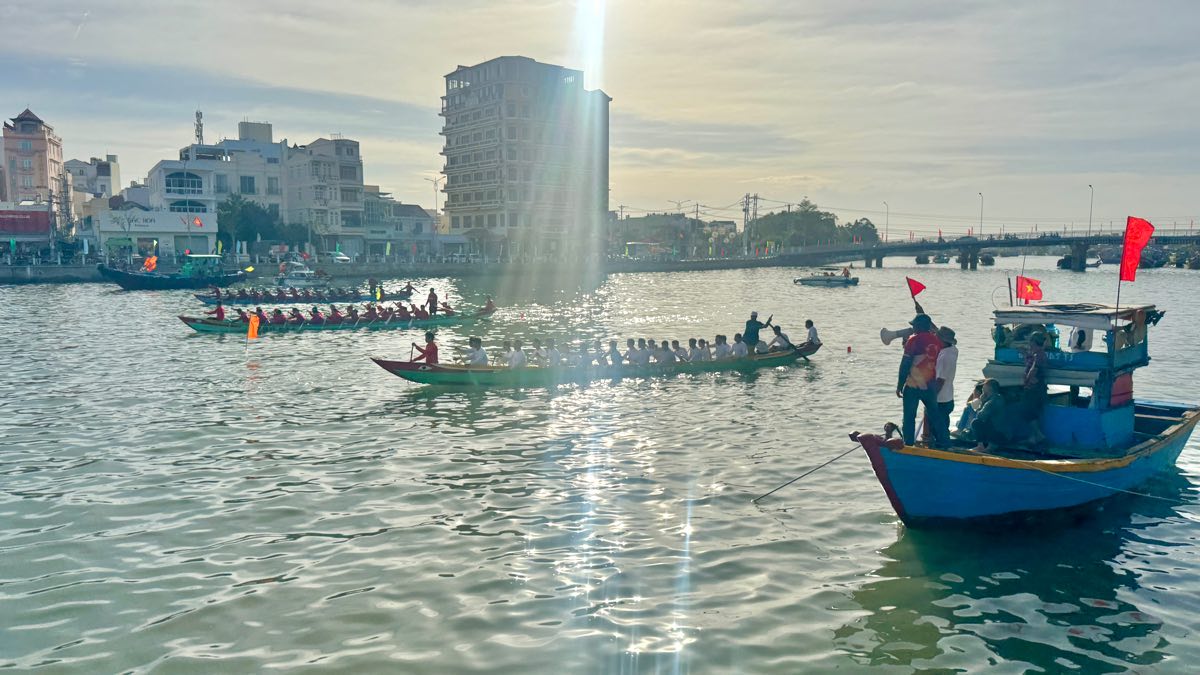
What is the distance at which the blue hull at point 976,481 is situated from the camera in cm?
1095

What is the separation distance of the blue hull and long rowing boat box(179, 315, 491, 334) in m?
30.2

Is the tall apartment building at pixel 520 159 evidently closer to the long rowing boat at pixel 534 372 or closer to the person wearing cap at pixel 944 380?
the long rowing boat at pixel 534 372

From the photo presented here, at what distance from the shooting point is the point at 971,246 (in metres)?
116

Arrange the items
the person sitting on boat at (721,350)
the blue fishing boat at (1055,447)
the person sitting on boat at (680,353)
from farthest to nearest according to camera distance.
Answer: the person sitting on boat at (721,350) → the person sitting on boat at (680,353) → the blue fishing boat at (1055,447)

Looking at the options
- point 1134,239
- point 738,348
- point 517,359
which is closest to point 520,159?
point 738,348

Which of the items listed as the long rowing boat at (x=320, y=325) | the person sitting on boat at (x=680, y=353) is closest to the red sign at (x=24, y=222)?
the long rowing boat at (x=320, y=325)

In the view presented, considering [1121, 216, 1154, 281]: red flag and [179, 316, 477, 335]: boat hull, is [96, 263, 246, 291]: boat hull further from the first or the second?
[1121, 216, 1154, 281]: red flag

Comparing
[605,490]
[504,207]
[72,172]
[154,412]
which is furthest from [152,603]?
[72,172]

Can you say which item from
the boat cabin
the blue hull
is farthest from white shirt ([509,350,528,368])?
the blue hull

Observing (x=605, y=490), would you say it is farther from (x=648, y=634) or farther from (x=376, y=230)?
(x=376, y=230)

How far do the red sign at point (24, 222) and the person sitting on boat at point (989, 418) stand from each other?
91.7 meters

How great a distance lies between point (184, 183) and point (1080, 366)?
8718cm

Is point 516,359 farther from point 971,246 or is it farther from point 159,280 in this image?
point 971,246

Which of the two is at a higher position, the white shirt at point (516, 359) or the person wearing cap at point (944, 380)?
the person wearing cap at point (944, 380)
